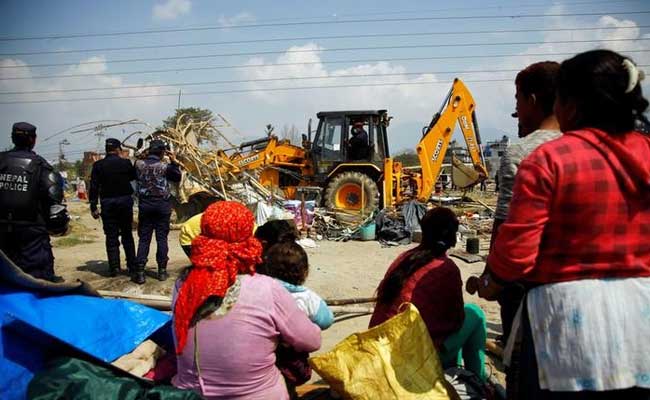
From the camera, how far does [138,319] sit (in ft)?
7.38

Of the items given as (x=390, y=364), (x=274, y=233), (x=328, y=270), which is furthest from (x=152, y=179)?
(x=390, y=364)

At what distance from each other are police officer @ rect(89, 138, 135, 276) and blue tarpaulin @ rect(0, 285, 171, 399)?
3.39 meters

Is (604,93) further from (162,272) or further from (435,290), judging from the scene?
(162,272)

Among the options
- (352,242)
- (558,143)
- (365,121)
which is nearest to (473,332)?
(558,143)

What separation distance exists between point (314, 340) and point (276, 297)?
1.01ft

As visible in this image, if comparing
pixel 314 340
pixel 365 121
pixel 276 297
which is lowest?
pixel 314 340

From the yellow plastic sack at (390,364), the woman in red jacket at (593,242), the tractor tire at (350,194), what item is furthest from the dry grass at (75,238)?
the woman in red jacket at (593,242)

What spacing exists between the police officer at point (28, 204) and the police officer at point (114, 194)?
6.05ft

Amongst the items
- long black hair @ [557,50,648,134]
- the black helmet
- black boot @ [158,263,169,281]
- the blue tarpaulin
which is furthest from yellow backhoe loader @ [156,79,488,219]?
long black hair @ [557,50,648,134]

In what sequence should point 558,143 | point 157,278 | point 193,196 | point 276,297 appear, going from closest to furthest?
point 558,143 < point 276,297 < point 157,278 < point 193,196

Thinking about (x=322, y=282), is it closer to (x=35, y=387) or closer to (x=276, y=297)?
(x=276, y=297)

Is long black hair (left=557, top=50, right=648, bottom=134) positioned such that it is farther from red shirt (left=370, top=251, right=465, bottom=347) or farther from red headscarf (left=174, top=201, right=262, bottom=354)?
red headscarf (left=174, top=201, right=262, bottom=354)

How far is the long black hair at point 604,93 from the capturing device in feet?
4.36

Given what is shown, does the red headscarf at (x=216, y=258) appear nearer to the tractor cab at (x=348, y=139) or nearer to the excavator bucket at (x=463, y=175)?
the tractor cab at (x=348, y=139)
